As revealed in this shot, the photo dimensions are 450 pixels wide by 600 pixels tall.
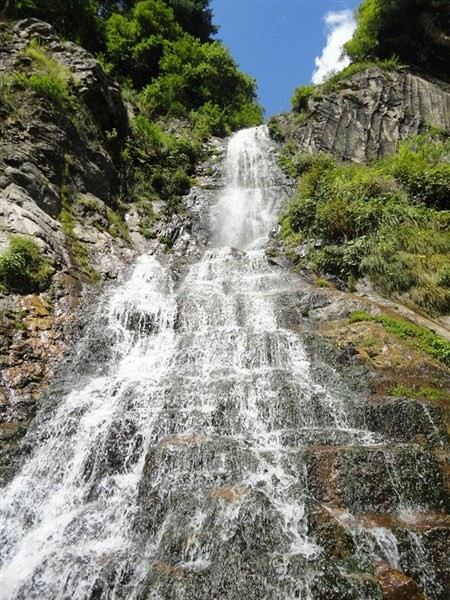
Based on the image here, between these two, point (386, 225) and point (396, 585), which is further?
point (386, 225)

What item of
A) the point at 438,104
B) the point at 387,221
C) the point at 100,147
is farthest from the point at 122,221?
the point at 438,104

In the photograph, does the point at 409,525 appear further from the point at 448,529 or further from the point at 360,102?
the point at 360,102

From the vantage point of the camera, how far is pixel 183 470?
5.59 m

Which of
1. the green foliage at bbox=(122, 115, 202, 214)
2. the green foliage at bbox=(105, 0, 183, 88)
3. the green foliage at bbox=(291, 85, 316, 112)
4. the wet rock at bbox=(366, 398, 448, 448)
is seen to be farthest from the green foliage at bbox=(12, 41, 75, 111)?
the wet rock at bbox=(366, 398, 448, 448)

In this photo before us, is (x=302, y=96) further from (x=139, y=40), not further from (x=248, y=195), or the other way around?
(x=139, y=40)

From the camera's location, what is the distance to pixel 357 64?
22781mm

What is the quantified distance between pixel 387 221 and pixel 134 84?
2078 centimetres

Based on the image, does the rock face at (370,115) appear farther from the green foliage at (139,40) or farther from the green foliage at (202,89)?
the green foliage at (139,40)

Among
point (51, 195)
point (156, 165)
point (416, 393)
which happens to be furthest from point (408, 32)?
point (416, 393)

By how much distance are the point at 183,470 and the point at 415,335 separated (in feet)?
17.4

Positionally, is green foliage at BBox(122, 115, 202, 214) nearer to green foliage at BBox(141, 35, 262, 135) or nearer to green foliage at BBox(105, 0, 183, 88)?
green foliage at BBox(141, 35, 262, 135)

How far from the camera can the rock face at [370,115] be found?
763 inches

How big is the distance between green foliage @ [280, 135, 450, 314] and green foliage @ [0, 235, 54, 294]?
752 cm

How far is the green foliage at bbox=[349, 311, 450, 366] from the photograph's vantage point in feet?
25.1
